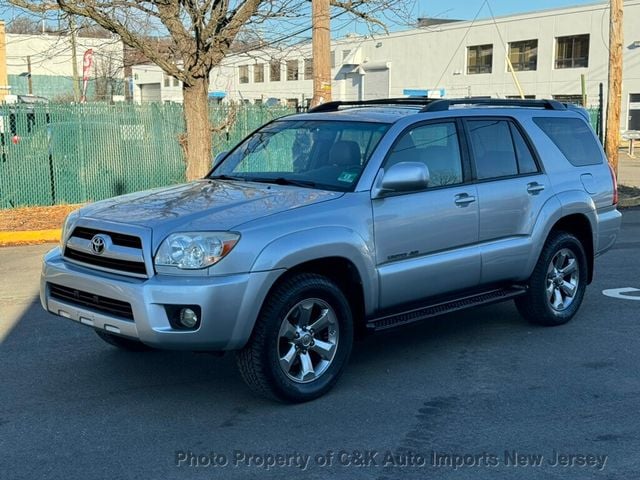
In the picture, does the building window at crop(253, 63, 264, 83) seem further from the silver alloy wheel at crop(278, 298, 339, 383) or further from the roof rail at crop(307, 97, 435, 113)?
the silver alloy wheel at crop(278, 298, 339, 383)

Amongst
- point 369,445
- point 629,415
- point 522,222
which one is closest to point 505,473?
point 369,445

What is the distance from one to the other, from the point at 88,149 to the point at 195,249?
11.2m

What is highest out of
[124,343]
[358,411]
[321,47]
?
[321,47]

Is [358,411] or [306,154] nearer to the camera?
[358,411]

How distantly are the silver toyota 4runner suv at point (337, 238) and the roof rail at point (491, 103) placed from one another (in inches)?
0.7

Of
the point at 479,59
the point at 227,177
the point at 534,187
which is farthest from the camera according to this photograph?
the point at 479,59

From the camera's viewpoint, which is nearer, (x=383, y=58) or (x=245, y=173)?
(x=245, y=173)

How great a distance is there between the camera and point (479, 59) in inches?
2044

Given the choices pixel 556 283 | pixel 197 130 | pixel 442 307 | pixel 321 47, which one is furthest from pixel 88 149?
pixel 442 307

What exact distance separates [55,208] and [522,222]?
1020cm

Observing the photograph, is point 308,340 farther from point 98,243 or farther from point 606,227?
point 606,227

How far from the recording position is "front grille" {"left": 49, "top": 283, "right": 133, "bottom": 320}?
15.2 feet

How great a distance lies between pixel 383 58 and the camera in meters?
58.1

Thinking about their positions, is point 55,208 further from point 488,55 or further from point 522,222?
point 488,55
